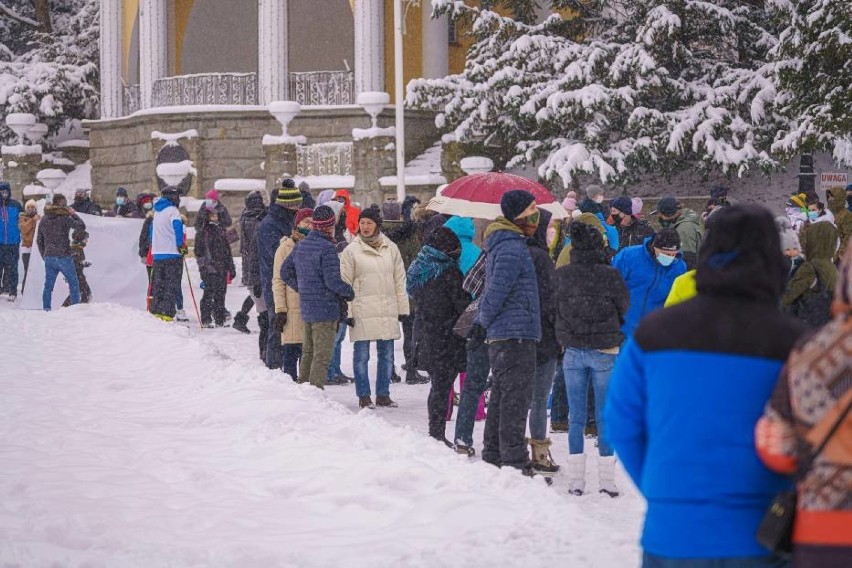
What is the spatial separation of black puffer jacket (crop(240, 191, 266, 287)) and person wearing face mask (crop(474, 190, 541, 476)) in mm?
5727

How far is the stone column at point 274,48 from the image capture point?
1186 inches

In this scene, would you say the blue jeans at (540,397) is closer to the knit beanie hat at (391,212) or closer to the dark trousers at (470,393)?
the dark trousers at (470,393)

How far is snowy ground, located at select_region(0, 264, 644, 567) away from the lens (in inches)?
246

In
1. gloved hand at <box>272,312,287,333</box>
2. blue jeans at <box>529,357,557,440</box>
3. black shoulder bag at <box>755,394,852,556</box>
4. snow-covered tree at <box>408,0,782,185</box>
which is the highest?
snow-covered tree at <box>408,0,782,185</box>

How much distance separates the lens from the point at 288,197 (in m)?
13.3

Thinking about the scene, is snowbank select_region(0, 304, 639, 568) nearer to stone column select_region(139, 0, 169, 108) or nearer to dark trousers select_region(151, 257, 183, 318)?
dark trousers select_region(151, 257, 183, 318)

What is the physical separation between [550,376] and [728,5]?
691 inches

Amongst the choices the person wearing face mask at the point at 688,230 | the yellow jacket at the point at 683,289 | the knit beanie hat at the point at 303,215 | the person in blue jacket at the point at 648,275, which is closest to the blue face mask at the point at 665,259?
the person in blue jacket at the point at 648,275

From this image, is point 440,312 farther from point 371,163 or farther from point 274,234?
point 371,163

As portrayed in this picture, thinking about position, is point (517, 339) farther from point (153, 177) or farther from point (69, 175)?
point (69, 175)

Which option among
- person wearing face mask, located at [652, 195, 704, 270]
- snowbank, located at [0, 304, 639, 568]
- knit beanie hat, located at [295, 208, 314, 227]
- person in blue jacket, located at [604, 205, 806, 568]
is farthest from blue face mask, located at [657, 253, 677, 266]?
person in blue jacket, located at [604, 205, 806, 568]

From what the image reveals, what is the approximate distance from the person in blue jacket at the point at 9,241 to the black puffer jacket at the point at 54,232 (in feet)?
10.8

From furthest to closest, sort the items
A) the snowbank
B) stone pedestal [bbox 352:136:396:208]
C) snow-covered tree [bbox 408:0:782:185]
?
stone pedestal [bbox 352:136:396:208] < snow-covered tree [bbox 408:0:782:185] < the snowbank

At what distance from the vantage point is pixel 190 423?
1009 cm
